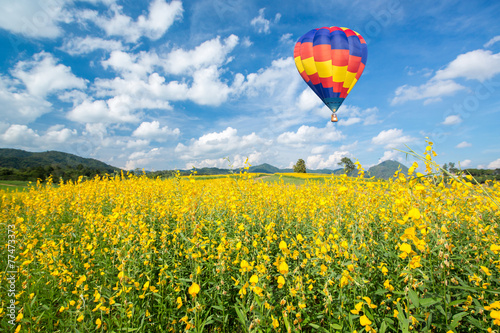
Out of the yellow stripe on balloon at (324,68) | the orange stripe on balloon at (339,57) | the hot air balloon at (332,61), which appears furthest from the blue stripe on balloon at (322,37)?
the yellow stripe on balloon at (324,68)

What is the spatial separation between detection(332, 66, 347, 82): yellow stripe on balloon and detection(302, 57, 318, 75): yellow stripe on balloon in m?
1.43

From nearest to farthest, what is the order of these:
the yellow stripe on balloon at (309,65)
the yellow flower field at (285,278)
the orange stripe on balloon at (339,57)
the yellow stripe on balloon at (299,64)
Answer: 1. the yellow flower field at (285,278)
2. the orange stripe on balloon at (339,57)
3. the yellow stripe on balloon at (309,65)
4. the yellow stripe on balloon at (299,64)

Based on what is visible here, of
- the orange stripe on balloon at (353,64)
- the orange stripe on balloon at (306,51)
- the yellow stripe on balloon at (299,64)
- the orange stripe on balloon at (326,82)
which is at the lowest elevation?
the orange stripe on balloon at (326,82)

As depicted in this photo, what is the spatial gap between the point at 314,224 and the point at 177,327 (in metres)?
3.10

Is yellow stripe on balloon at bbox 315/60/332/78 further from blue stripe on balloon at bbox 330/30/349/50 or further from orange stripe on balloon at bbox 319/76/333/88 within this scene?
blue stripe on balloon at bbox 330/30/349/50

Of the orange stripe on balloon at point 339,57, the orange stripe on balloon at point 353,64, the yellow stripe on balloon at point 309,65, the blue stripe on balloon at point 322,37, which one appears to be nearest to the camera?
the orange stripe on balloon at point 339,57

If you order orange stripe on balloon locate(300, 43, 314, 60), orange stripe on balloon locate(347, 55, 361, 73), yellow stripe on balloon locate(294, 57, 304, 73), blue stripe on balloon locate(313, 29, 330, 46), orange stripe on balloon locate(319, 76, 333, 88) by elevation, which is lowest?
orange stripe on balloon locate(319, 76, 333, 88)

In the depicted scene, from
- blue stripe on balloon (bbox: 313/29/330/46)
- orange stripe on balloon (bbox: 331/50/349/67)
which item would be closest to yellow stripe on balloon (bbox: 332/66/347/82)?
orange stripe on balloon (bbox: 331/50/349/67)

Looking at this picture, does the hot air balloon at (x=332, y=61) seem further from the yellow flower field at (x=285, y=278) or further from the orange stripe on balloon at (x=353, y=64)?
the yellow flower field at (x=285, y=278)

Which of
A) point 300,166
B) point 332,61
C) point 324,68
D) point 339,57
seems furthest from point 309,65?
point 300,166

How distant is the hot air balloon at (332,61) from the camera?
16422 mm

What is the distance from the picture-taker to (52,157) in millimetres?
161000

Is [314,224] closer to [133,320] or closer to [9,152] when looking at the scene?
[133,320]

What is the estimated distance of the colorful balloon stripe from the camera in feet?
53.9
